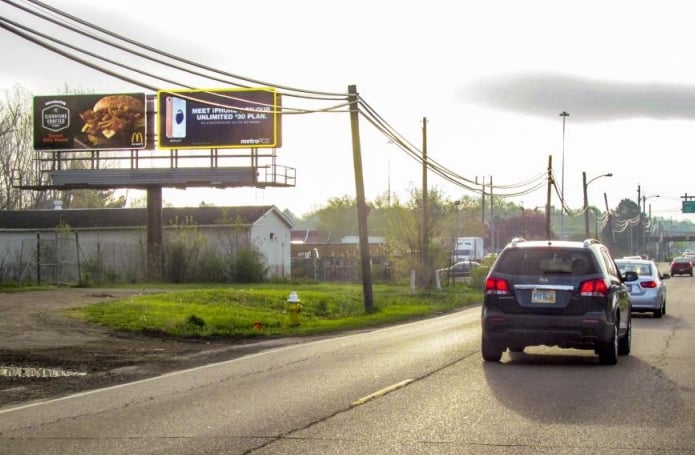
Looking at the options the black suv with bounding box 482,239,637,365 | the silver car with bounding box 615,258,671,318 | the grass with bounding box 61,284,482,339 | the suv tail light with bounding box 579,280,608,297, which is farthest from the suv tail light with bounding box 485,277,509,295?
the silver car with bounding box 615,258,671,318

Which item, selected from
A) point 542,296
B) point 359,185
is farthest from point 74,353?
point 359,185

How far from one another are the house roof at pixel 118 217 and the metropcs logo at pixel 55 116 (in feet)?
25.8

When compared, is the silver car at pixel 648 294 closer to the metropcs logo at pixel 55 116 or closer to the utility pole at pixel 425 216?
the utility pole at pixel 425 216

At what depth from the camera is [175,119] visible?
152 feet

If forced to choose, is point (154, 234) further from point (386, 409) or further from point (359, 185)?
point (386, 409)

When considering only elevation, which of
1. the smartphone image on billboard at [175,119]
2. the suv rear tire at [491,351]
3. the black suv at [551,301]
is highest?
the smartphone image on billboard at [175,119]

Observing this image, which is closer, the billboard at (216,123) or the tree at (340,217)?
the billboard at (216,123)

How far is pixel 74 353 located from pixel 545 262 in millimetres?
8197

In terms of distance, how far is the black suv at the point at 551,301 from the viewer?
46.4 feet

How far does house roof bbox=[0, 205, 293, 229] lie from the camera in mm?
55594

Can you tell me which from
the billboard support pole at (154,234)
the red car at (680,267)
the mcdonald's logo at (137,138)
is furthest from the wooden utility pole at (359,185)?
the red car at (680,267)

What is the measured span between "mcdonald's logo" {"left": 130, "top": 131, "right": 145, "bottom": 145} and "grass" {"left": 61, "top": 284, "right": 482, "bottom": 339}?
49.7 feet

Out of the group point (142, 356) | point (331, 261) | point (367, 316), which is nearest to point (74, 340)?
point (142, 356)

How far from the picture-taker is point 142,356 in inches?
691
